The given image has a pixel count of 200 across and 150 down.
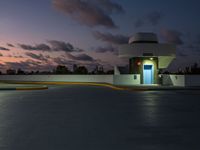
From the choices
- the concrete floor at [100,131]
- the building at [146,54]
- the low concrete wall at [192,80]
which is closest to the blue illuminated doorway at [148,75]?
the building at [146,54]

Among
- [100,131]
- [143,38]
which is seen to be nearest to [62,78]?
[143,38]

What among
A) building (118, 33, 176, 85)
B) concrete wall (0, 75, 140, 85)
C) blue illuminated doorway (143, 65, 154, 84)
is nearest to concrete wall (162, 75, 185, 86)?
building (118, 33, 176, 85)

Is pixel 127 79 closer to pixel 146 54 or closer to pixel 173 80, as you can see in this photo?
pixel 146 54

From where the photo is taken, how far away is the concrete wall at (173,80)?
118ft

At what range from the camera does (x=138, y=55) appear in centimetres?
3944

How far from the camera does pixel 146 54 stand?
39.4m

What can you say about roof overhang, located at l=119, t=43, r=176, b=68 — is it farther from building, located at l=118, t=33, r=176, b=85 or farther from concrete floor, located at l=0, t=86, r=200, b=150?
concrete floor, located at l=0, t=86, r=200, b=150

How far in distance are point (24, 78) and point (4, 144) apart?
5147 cm

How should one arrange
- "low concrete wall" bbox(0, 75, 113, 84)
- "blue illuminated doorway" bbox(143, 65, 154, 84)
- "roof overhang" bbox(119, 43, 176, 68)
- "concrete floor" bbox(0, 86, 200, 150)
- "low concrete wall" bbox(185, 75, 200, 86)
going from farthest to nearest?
"low concrete wall" bbox(0, 75, 113, 84) < "blue illuminated doorway" bbox(143, 65, 154, 84) < "roof overhang" bbox(119, 43, 176, 68) < "low concrete wall" bbox(185, 75, 200, 86) < "concrete floor" bbox(0, 86, 200, 150)

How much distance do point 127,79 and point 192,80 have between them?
7.81 metres

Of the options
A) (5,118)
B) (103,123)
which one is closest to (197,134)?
(103,123)

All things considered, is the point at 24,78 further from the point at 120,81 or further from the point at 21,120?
the point at 21,120

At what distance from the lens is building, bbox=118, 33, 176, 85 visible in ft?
129

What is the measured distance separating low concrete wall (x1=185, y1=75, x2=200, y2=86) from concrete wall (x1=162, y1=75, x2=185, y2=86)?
519 millimetres
